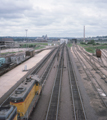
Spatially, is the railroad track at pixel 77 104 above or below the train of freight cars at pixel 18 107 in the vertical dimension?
below

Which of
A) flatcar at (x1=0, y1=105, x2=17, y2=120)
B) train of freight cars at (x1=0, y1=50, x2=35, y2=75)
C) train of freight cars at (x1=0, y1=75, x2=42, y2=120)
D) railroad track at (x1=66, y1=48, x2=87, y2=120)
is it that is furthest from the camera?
train of freight cars at (x1=0, y1=50, x2=35, y2=75)

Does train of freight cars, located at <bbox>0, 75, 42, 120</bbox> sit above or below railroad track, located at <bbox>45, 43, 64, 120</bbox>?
above

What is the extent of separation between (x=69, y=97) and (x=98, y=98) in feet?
12.3

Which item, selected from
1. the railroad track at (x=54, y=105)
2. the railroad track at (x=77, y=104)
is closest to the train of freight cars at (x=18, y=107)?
the railroad track at (x=54, y=105)

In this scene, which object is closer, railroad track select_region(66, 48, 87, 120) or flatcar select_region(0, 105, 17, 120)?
flatcar select_region(0, 105, 17, 120)

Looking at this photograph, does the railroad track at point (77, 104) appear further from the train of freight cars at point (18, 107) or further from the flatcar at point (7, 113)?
the flatcar at point (7, 113)

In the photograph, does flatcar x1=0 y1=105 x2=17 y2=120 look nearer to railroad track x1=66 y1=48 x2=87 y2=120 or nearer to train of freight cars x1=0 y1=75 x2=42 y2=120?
train of freight cars x1=0 y1=75 x2=42 y2=120

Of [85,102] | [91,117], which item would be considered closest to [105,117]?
[91,117]

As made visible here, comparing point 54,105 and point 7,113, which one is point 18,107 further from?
point 54,105

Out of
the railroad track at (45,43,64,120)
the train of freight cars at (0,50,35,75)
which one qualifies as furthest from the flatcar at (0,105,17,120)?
the train of freight cars at (0,50,35,75)

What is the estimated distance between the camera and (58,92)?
20.5 meters

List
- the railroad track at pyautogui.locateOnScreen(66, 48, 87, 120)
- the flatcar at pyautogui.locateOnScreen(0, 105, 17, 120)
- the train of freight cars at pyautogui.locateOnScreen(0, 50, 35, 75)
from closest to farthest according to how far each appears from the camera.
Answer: the flatcar at pyautogui.locateOnScreen(0, 105, 17, 120) → the railroad track at pyautogui.locateOnScreen(66, 48, 87, 120) → the train of freight cars at pyautogui.locateOnScreen(0, 50, 35, 75)

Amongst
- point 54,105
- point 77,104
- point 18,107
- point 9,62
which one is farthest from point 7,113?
point 9,62

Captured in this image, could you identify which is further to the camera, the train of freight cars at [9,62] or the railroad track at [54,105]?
the train of freight cars at [9,62]
